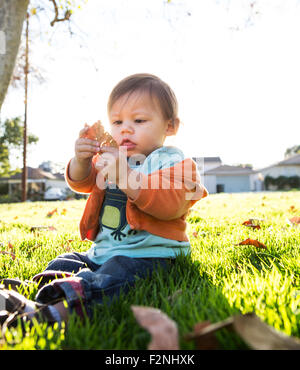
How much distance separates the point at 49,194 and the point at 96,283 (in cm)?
3566

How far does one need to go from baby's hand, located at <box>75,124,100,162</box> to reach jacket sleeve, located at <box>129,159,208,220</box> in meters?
0.42

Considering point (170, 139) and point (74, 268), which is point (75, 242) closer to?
point (74, 268)

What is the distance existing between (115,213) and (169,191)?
53cm

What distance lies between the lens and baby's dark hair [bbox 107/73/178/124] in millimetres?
1921

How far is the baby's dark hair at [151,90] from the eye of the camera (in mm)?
1921

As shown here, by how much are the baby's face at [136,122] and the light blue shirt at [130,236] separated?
10 centimetres

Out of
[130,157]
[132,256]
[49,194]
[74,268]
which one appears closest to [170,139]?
[130,157]

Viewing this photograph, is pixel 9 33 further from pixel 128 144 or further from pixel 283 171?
pixel 283 171

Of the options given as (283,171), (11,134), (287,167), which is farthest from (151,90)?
(283,171)

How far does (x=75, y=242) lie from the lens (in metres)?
2.90

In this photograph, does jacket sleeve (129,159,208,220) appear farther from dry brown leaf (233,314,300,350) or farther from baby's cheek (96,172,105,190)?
dry brown leaf (233,314,300,350)

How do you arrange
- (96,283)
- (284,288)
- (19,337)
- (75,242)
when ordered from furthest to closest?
(75,242) < (96,283) < (284,288) < (19,337)

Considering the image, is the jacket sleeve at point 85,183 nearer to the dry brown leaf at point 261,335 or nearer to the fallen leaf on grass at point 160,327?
the fallen leaf on grass at point 160,327

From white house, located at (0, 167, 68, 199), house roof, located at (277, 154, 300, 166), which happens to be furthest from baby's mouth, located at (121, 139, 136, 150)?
house roof, located at (277, 154, 300, 166)
